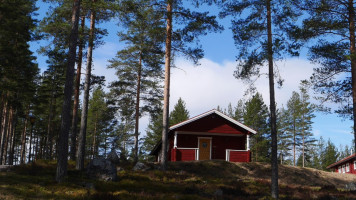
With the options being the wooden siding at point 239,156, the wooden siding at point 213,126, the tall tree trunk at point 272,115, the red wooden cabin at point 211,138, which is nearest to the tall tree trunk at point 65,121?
the tall tree trunk at point 272,115

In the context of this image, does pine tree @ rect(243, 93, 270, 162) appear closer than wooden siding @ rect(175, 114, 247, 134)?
No

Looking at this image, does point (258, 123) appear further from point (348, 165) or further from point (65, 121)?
point (65, 121)

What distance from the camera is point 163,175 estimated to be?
16.2 m

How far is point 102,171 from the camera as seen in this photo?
14.1 m

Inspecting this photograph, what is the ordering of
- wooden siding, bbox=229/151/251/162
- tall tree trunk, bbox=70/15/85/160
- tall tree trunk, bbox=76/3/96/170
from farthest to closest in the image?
wooden siding, bbox=229/151/251/162
tall tree trunk, bbox=70/15/85/160
tall tree trunk, bbox=76/3/96/170

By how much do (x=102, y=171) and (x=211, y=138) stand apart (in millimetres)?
14249

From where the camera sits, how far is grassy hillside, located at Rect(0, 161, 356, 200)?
10.4 m

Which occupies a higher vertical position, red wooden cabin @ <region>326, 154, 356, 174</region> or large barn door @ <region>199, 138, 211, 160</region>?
large barn door @ <region>199, 138, 211, 160</region>

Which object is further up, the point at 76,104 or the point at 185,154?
the point at 76,104

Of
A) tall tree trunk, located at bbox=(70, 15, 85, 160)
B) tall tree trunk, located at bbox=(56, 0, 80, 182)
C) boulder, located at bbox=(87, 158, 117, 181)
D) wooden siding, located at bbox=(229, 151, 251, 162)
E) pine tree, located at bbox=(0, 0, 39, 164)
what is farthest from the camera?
wooden siding, located at bbox=(229, 151, 251, 162)

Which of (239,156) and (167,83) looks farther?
(239,156)

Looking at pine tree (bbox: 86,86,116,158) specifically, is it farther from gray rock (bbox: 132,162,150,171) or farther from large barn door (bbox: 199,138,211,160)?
gray rock (bbox: 132,162,150,171)

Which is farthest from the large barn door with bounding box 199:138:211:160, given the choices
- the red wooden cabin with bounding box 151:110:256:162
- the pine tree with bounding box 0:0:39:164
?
the pine tree with bounding box 0:0:39:164

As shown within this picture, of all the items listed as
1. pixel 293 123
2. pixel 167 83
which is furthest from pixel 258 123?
pixel 167 83
